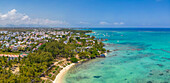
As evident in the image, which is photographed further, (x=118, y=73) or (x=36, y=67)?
(x=118, y=73)

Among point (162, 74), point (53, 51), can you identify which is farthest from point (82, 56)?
point (162, 74)

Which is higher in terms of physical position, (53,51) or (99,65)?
(53,51)

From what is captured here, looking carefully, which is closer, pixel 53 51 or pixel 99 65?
pixel 99 65

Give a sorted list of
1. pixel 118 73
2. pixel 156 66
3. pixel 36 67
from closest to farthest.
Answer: pixel 36 67 → pixel 118 73 → pixel 156 66

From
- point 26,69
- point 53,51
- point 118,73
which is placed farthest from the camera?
point 53,51

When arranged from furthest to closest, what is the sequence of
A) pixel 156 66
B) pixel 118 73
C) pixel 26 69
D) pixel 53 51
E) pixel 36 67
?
pixel 53 51 < pixel 156 66 < pixel 118 73 < pixel 36 67 < pixel 26 69

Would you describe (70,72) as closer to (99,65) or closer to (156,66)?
(99,65)

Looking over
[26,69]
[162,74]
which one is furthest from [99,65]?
[26,69]

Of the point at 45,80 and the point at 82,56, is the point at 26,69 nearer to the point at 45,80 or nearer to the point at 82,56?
the point at 45,80

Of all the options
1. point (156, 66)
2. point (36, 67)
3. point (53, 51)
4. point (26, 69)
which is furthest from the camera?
point (53, 51)
